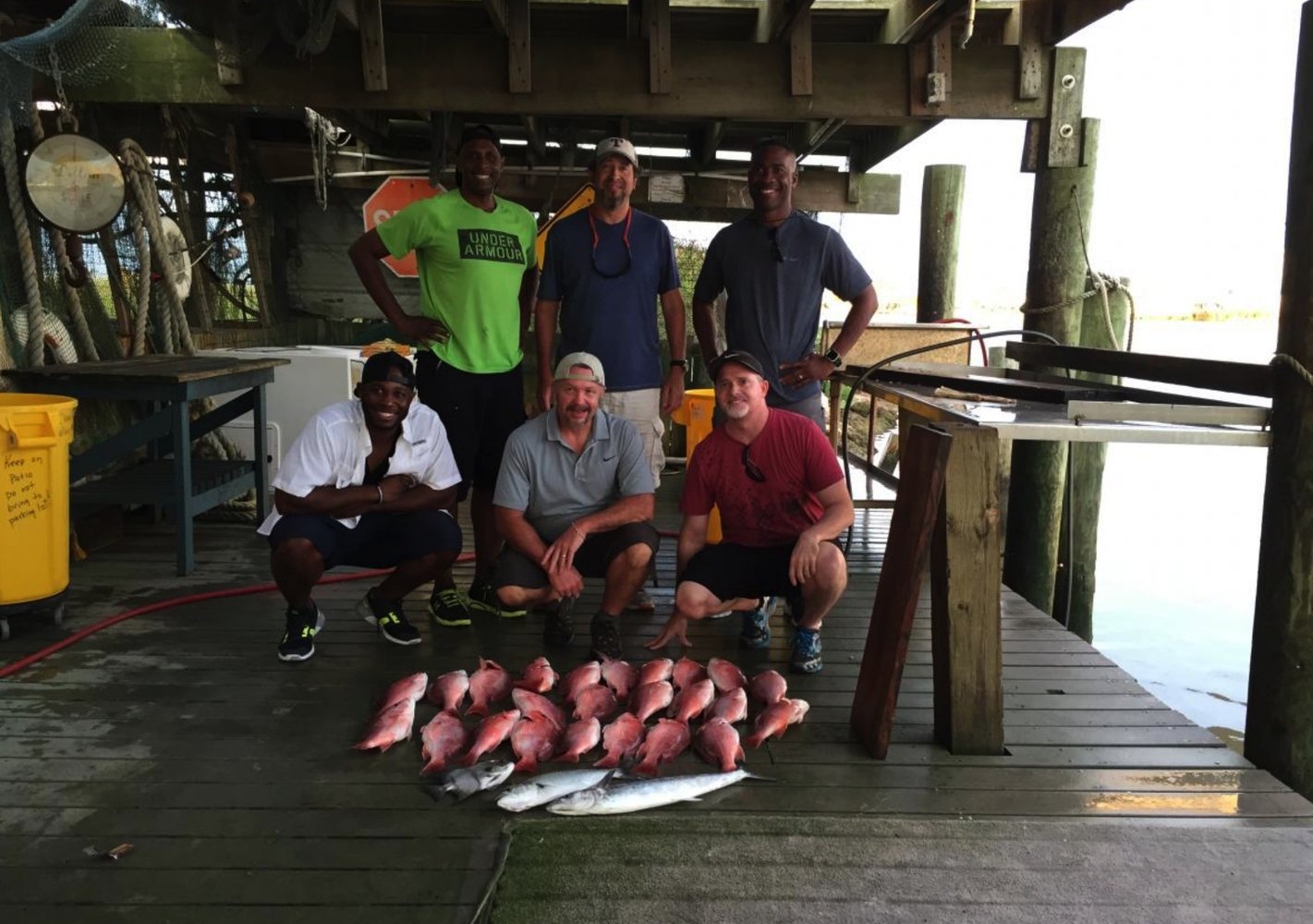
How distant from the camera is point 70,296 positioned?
199 inches

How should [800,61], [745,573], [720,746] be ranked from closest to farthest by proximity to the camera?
1. [720,746]
2. [745,573]
3. [800,61]

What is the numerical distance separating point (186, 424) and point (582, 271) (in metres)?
2.06

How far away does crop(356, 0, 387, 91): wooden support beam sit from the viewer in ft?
16.0

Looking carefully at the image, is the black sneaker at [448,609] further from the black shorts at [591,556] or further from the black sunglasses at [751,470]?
the black sunglasses at [751,470]

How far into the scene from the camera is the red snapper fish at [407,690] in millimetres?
3051

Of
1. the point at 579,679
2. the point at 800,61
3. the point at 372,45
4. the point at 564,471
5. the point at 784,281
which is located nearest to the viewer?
the point at 579,679

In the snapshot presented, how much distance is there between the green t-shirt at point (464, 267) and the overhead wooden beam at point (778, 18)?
6.48ft

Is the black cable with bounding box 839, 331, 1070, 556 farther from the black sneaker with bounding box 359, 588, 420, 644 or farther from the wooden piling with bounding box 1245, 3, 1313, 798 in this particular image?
the black sneaker with bounding box 359, 588, 420, 644

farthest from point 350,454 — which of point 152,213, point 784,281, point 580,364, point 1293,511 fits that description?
point 1293,511

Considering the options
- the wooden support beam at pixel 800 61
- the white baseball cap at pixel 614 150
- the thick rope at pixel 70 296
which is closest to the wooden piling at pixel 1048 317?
the wooden support beam at pixel 800 61

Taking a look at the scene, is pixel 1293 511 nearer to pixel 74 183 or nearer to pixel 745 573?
pixel 745 573

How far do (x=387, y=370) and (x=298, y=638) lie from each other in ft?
3.43

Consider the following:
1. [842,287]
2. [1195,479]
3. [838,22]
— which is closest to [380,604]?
[842,287]

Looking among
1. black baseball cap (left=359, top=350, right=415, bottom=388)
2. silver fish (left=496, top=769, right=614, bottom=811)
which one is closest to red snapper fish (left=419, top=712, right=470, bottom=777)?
silver fish (left=496, top=769, right=614, bottom=811)
